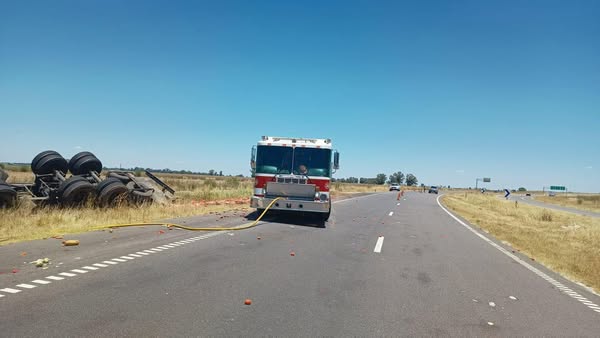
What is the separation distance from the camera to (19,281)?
5.74 meters

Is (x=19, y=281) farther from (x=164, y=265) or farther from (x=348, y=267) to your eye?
(x=348, y=267)

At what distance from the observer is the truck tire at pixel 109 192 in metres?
15.5

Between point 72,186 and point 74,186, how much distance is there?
8 centimetres

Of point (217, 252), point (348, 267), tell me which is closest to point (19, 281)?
point (217, 252)

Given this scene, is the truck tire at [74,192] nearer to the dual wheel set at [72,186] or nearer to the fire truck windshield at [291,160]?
the dual wheel set at [72,186]

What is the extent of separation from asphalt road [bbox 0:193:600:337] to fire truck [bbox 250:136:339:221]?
404 cm

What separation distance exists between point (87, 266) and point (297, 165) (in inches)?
352

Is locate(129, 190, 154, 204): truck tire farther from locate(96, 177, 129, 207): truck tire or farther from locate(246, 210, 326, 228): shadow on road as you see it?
locate(246, 210, 326, 228): shadow on road

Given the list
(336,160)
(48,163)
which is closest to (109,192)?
(48,163)

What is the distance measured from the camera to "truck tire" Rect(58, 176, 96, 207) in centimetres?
1464

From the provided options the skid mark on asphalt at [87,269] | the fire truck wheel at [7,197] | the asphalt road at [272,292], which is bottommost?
the asphalt road at [272,292]

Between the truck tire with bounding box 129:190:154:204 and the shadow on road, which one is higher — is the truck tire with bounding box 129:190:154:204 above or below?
above

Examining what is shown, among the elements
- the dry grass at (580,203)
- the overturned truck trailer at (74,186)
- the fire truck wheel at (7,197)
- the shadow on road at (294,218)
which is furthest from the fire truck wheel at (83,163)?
the dry grass at (580,203)

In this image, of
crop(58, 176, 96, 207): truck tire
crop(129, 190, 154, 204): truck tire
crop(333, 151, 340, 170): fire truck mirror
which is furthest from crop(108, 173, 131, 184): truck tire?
crop(333, 151, 340, 170): fire truck mirror
